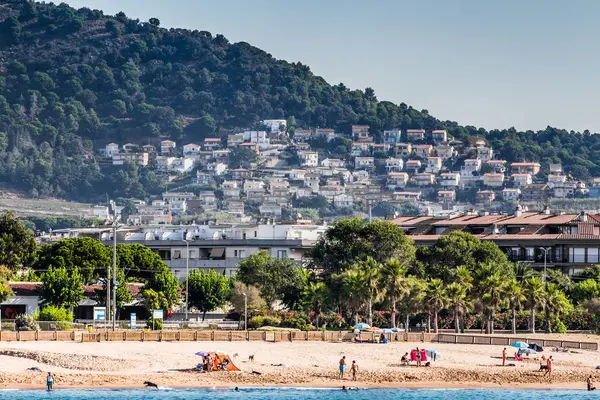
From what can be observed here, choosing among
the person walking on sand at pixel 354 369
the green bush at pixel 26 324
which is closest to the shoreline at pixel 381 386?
the person walking on sand at pixel 354 369

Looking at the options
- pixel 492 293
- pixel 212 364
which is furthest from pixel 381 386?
pixel 492 293

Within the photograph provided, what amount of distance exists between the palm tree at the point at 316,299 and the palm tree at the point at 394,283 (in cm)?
668

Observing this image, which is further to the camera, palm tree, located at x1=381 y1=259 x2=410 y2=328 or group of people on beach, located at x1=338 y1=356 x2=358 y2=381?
palm tree, located at x1=381 y1=259 x2=410 y2=328

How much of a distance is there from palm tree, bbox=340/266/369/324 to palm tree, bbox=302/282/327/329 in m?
3.93

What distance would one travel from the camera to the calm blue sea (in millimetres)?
72125

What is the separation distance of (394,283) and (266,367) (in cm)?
2550

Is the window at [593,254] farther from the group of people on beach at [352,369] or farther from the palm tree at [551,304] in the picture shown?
the group of people on beach at [352,369]

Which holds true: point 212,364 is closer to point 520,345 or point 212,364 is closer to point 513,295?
point 520,345

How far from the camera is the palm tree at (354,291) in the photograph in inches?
4186

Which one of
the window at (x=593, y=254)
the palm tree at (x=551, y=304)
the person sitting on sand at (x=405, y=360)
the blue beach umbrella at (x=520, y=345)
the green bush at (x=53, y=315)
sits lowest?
the person sitting on sand at (x=405, y=360)

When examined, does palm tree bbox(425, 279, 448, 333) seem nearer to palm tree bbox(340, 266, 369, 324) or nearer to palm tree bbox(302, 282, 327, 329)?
palm tree bbox(340, 266, 369, 324)

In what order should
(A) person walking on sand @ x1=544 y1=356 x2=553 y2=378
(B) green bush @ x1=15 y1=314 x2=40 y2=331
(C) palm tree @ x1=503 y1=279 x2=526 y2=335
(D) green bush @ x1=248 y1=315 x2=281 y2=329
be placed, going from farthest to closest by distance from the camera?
(D) green bush @ x1=248 y1=315 x2=281 y2=329
(C) palm tree @ x1=503 y1=279 x2=526 y2=335
(B) green bush @ x1=15 y1=314 x2=40 y2=331
(A) person walking on sand @ x1=544 y1=356 x2=553 y2=378

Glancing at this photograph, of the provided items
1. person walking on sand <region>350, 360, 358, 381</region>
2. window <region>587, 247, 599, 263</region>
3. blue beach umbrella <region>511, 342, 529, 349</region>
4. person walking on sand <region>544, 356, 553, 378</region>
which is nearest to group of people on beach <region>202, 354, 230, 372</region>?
person walking on sand <region>350, 360, 358, 381</region>

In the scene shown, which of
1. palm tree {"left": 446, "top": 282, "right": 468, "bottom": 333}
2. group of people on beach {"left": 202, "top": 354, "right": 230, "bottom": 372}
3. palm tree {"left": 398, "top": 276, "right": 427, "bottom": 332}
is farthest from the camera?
palm tree {"left": 398, "top": 276, "right": 427, "bottom": 332}
